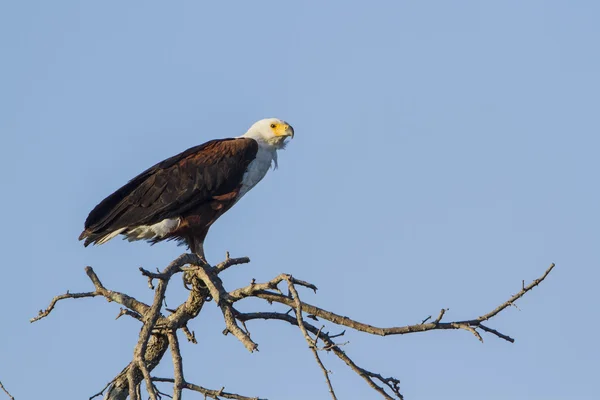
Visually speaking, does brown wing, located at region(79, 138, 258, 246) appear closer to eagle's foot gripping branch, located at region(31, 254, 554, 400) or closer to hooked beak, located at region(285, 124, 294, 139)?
hooked beak, located at region(285, 124, 294, 139)

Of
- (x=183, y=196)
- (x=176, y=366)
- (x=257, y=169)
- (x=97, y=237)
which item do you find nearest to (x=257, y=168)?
(x=257, y=169)

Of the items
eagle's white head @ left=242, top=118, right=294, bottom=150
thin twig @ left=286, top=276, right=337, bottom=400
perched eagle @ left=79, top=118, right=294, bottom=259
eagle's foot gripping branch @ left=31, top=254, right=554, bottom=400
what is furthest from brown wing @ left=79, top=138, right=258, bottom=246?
thin twig @ left=286, top=276, right=337, bottom=400

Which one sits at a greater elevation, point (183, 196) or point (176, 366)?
point (183, 196)

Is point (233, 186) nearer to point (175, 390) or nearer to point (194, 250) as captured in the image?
point (194, 250)

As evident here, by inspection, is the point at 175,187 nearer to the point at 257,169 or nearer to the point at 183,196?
the point at 183,196

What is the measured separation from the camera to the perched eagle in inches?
288

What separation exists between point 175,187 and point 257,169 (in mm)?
767

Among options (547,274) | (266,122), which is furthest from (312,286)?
(266,122)

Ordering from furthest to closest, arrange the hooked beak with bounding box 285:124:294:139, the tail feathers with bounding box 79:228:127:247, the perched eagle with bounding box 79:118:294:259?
the hooked beak with bounding box 285:124:294:139 → the perched eagle with bounding box 79:118:294:259 → the tail feathers with bounding box 79:228:127:247

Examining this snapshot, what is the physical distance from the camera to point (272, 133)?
27.5ft

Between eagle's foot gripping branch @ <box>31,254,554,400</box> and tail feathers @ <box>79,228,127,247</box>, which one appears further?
tail feathers @ <box>79,228,127,247</box>

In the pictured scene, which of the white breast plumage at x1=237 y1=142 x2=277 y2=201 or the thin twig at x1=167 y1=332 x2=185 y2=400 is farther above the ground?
the white breast plumage at x1=237 y1=142 x2=277 y2=201

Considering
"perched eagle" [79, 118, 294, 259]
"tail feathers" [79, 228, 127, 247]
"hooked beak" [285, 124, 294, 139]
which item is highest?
"hooked beak" [285, 124, 294, 139]

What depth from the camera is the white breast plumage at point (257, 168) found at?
7.86 meters
